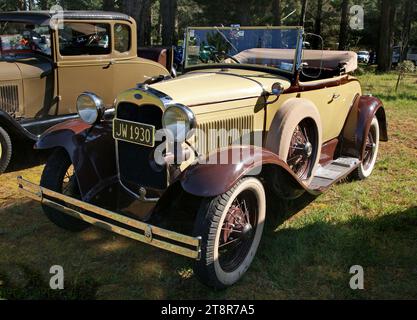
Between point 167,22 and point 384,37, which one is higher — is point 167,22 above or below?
above

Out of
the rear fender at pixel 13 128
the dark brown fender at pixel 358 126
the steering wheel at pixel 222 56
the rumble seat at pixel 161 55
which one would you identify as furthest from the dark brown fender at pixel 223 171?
the rumble seat at pixel 161 55

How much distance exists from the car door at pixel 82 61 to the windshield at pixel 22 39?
258 millimetres

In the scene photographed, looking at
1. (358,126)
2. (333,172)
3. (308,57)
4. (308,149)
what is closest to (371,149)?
(358,126)

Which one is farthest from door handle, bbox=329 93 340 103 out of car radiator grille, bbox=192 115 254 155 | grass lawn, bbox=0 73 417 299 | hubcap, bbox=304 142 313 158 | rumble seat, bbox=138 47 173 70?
rumble seat, bbox=138 47 173 70

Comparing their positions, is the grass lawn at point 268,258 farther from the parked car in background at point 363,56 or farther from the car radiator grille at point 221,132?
the parked car in background at point 363,56

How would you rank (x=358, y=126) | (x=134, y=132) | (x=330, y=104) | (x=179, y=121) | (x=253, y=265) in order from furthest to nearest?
(x=358, y=126) → (x=330, y=104) → (x=253, y=265) → (x=134, y=132) → (x=179, y=121)

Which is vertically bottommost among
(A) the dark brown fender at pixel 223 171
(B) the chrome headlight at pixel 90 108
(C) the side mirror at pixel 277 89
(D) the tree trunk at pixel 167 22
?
(A) the dark brown fender at pixel 223 171

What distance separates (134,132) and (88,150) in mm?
538

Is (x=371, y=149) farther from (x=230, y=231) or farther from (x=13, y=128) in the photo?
(x=13, y=128)

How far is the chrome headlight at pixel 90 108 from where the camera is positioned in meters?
3.58

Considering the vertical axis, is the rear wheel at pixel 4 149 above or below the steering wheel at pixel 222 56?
below

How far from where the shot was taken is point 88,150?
353cm
